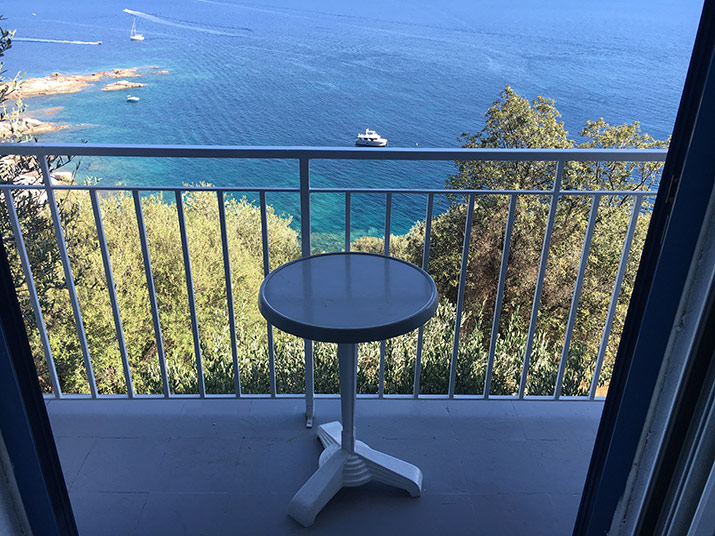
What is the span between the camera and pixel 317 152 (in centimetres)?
214

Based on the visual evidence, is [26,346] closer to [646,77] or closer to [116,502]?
[116,502]

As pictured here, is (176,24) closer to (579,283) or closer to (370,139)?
(370,139)

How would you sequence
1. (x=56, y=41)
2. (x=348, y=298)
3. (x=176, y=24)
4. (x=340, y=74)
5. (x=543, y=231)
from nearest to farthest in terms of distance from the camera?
(x=348, y=298) < (x=543, y=231) < (x=340, y=74) < (x=56, y=41) < (x=176, y=24)

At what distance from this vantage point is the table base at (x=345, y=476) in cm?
207

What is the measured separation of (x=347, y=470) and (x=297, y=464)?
27 cm

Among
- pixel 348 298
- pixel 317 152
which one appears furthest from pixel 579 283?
pixel 317 152

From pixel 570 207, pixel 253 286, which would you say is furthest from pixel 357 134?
pixel 570 207

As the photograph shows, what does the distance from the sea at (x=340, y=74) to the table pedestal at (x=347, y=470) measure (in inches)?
733

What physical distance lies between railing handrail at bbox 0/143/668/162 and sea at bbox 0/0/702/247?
18561mm

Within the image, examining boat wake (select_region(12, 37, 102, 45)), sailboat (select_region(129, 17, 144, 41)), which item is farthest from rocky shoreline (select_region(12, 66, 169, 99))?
sailboat (select_region(129, 17, 144, 41))

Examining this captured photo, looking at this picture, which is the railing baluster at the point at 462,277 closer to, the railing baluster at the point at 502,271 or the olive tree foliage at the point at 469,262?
the railing baluster at the point at 502,271

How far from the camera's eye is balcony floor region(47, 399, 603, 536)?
209 centimetres

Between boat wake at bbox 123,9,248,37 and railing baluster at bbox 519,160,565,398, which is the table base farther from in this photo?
boat wake at bbox 123,9,248,37

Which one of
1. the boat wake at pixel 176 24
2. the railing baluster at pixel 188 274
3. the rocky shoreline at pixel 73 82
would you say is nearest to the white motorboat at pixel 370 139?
the rocky shoreline at pixel 73 82
